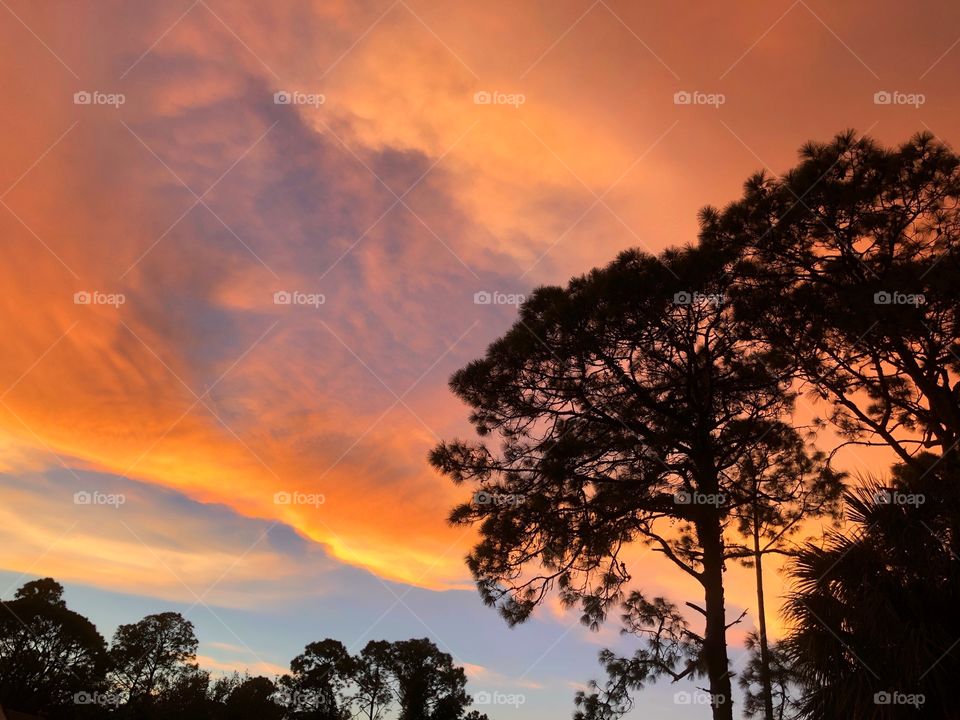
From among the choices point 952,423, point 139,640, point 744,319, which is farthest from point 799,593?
point 139,640

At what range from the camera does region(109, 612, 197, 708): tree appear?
44.3 metres

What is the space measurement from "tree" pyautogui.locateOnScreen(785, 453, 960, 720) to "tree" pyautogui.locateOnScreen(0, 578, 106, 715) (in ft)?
145

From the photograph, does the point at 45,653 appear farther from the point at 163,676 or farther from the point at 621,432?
the point at 621,432

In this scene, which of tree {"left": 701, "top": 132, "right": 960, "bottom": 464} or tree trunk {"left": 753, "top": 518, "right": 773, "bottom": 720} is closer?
tree {"left": 701, "top": 132, "right": 960, "bottom": 464}

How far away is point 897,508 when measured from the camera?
7.85 m

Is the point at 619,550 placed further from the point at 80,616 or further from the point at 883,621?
the point at 80,616

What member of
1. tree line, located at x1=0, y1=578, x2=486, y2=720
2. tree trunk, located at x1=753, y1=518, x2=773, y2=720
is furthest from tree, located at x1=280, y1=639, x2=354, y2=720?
tree trunk, located at x1=753, y1=518, x2=773, y2=720

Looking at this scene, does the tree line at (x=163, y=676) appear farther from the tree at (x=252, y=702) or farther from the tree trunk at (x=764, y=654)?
the tree trunk at (x=764, y=654)

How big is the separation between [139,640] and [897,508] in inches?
2049

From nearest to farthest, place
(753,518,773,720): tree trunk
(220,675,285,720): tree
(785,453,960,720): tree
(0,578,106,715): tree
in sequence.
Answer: (785,453,960,720): tree → (753,518,773,720): tree trunk → (0,578,106,715): tree → (220,675,285,720): tree

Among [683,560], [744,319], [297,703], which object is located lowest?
[297,703]

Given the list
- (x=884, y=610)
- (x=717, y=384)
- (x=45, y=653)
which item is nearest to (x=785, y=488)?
(x=717, y=384)

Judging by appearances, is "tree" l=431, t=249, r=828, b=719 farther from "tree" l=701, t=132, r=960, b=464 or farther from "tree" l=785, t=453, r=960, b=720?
"tree" l=785, t=453, r=960, b=720

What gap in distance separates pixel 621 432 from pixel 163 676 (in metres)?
47.0
